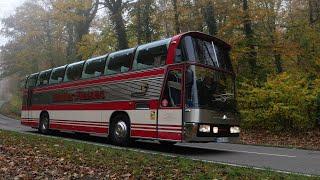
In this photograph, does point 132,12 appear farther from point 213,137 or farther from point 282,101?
point 213,137

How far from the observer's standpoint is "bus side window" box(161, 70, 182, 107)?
44.5ft

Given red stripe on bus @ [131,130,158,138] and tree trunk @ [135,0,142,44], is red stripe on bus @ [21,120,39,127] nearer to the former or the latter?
red stripe on bus @ [131,130,158,138]

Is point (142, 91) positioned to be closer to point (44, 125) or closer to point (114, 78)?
point (114, 78)

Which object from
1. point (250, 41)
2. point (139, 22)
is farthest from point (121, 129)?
point (139, 22)

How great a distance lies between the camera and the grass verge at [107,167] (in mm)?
8531

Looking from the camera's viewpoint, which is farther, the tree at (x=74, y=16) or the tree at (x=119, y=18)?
the tree at (x=74, y=16)

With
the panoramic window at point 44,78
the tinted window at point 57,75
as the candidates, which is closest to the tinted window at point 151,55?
the tinted window at point 57,75

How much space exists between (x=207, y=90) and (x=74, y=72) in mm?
8765

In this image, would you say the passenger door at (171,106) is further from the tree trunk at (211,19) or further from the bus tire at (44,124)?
the tree trunk at (211,19)

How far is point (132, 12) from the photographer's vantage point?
33.7 metres

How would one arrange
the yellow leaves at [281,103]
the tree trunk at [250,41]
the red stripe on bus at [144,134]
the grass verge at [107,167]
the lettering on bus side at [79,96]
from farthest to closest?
the tree trunk at [250,41] → the yellow leaves at [281,103] → the lettering on bus side at [79,96] → the red stripe on bus at [144,134] → the grass verge at [107,167]

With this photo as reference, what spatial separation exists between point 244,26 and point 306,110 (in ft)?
24.3

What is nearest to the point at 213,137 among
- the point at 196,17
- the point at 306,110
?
the point at 306,110

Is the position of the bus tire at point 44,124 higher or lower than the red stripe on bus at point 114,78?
lower
